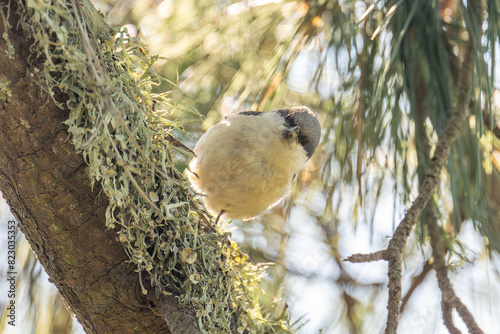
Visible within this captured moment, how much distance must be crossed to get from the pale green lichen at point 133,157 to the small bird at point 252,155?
27cm

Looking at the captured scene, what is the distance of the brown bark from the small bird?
0.55 m

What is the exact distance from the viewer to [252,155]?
1621mm

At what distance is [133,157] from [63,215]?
0.17 m

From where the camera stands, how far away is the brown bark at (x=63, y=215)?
96 cm

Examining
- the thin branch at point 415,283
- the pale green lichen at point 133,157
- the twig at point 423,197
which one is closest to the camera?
the pale green lichen at point 133,157

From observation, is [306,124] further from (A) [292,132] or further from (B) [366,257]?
(B) [366,257]

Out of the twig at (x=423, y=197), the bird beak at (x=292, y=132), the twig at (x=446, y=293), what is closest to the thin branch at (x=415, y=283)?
the twig at (x=446, y=293)

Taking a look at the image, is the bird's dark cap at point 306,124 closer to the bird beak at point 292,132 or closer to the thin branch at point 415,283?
the bird beak at point 292,132

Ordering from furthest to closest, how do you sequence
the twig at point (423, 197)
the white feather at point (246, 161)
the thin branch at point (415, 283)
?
1. the thin branch at point (415, 283)
2. the white feather at point (246, 161)
3. the twig at point (423, 197)

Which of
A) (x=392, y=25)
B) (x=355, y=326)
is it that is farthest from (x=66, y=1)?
(x=355, y=326)

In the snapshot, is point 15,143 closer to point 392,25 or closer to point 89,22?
point 89,22

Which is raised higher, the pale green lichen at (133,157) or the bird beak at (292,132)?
the pale green lichen at (133,157)

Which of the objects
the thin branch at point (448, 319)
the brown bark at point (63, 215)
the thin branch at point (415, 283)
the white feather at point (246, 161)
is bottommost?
the thin branch at point (415, 283)

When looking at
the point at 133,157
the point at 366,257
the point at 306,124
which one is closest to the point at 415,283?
the point at 306,124
